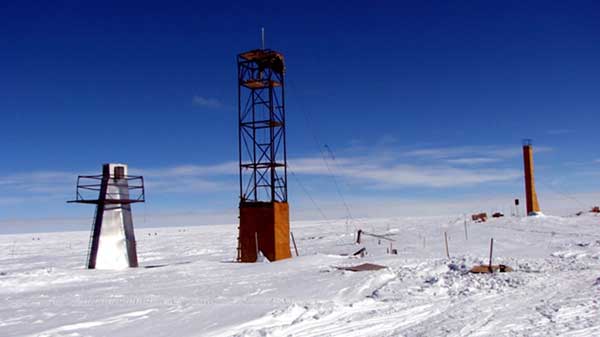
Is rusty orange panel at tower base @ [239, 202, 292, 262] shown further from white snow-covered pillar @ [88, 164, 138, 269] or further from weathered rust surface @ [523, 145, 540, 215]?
weathered rust surface @ [523, 145, 540, 215]

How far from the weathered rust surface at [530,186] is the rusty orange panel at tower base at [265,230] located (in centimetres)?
2881

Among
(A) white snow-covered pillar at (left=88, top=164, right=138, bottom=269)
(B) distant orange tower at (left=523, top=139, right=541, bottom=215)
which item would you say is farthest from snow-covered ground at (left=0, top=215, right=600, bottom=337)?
(B) distant orange tower at (left=523, top=139, right=541, bottom=215)

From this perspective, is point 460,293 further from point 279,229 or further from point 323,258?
point 279,229

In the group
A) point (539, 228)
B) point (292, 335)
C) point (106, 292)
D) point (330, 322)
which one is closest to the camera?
point (292, 335)

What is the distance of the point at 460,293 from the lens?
12.3 meters

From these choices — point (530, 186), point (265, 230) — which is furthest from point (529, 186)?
point (265, 230)

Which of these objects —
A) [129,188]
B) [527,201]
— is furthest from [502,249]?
[527,201]

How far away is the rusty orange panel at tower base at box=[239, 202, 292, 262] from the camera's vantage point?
23312 mm

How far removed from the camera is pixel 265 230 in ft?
77.1

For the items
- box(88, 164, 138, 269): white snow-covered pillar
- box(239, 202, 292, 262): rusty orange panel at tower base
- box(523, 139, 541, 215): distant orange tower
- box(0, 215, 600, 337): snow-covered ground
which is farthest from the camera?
box(523, 139, 541, 215): distant orange tower

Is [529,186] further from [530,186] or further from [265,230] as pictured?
[265,230]

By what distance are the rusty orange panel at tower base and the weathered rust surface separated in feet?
94.5

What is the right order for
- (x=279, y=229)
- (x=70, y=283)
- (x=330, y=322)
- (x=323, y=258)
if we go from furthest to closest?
(x=279, y=229) < (x=323, y=258) < (x=70, y=283) < (x=330, y=322)

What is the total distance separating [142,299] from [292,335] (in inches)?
201
